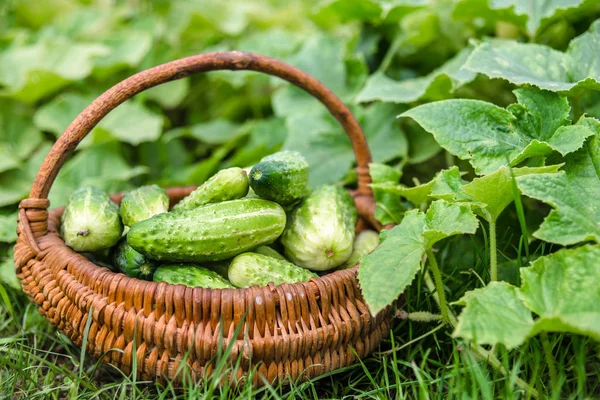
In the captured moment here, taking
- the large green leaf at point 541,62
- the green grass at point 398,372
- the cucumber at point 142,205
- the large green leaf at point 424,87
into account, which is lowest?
the green grass at point 398,372

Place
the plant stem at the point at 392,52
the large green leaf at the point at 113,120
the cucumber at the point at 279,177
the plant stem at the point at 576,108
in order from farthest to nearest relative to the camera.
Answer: the large green leaf at the point at 113,120 → the plant stem at the point at 392,52 → the plant stem at the point at 576,108 → the cucumber at the point at 279,177

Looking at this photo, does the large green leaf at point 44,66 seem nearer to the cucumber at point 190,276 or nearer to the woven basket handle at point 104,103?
the woven basket handle at point 104,103

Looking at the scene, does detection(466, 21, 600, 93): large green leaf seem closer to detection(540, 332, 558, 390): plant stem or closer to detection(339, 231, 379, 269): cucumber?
detection(339, 231, 379, 269): cucumber

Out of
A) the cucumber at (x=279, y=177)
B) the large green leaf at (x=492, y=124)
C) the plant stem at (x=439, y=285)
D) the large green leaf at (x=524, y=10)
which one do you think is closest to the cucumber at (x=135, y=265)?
the cucumber at (x=279, y=177)

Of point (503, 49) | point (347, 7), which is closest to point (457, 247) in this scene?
point (503, 49)

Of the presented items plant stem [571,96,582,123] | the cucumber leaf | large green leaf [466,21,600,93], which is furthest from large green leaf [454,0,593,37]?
the cucumber leaf

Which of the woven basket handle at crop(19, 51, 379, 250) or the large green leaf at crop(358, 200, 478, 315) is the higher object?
the woven basket handle at crop(19, 51, 379, 250)
